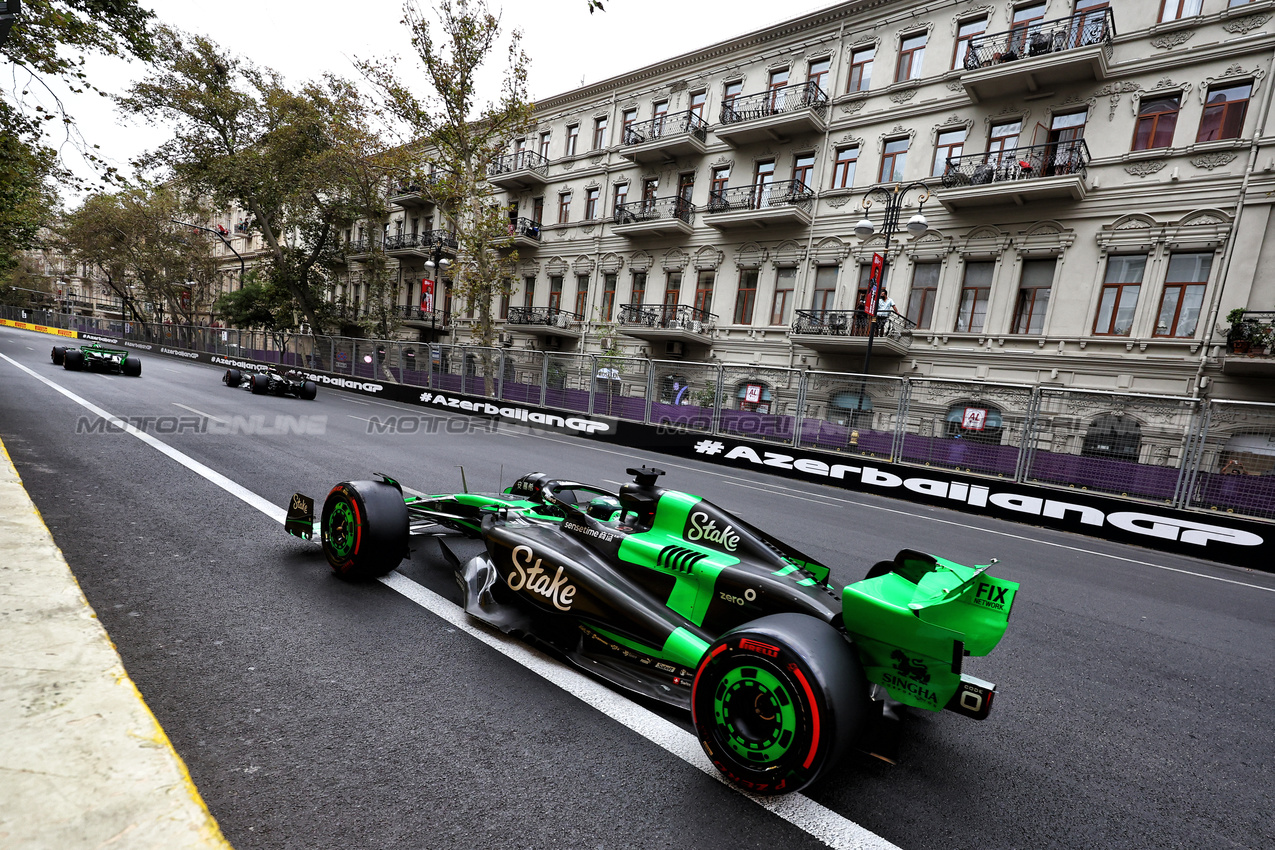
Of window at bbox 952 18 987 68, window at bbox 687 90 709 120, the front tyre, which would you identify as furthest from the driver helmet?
window at bbox 687 90 709 120

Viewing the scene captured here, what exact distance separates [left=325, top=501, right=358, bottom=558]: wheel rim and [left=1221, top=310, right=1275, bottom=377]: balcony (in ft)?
61.8

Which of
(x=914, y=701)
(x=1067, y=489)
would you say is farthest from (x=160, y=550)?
(x=1067, y=489)

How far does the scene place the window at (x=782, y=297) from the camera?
21266 mm

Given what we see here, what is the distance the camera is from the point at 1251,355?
13352 mm

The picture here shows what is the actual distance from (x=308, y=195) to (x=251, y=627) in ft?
115

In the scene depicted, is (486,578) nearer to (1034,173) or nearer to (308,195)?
(1034,173)

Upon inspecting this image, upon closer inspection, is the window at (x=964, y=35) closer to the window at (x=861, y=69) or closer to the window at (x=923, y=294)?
the window at (x=861, y=69)

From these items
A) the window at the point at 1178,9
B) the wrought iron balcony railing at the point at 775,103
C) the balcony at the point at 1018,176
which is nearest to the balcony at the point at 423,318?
the wrought iron balcony railing at the point at 775,103

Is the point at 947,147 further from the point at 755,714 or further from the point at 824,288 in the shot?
the point at 755,714

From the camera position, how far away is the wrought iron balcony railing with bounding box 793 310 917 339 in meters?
18.1

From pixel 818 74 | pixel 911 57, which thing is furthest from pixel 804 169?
pixel 911 57

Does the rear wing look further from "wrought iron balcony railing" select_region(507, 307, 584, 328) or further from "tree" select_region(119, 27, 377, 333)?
"tree" select_region(119, 27, 377, 333)

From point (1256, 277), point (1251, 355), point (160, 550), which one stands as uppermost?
point (1256, 277)

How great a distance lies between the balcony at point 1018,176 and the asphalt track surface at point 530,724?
14.2 m
